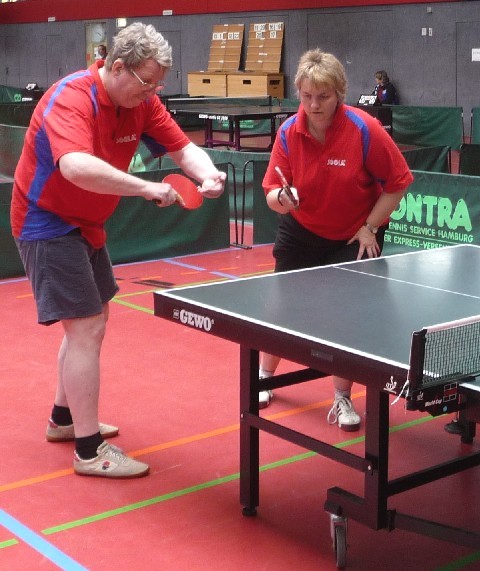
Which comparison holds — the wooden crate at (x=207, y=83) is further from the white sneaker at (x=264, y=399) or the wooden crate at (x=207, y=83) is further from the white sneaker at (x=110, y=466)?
the white sneaker at (x=110, y=466)

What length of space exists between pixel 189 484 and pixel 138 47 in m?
1.72

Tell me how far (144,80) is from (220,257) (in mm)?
5536

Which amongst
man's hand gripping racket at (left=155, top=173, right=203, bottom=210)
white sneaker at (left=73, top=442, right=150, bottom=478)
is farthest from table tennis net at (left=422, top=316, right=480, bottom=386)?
white sneaker at (left=73, top=442, right=150, bottom=478)

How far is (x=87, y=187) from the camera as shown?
3549 mm

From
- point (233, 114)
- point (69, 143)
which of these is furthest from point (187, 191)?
point (233, 114)

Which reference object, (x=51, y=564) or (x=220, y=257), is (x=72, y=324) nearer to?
(x=51, y=564)

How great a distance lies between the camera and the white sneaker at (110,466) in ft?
13.6

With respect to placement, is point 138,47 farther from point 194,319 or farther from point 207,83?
point 207,83

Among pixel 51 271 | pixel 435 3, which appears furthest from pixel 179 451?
pixel 435 3

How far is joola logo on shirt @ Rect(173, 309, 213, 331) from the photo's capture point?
3525 mm

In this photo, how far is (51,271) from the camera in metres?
3.89

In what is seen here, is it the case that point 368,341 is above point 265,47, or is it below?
below

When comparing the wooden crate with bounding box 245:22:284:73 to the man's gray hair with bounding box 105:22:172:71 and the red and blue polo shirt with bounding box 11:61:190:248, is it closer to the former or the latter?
the red and blue polo shirt with bounding box 11:61:190:248

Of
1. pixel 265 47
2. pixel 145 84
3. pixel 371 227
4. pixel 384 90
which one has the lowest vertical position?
pixel 371 227
